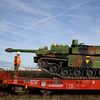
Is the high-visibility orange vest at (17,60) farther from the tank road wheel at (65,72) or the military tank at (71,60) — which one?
the tank road wheel at (65,72)

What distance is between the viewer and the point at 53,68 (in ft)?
70.5

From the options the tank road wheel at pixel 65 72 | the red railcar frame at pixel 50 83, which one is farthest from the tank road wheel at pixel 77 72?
the red railcar frame at pixel 50 83

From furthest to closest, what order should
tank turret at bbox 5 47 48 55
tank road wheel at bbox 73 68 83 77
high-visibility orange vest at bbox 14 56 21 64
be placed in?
tank road wheel at bbox 73 68 83 77 < tank turret at bbox 5 47 48 55 < high-visibility orange vest at bbox 14 56 21 64

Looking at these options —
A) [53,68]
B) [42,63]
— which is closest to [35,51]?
[42,63]

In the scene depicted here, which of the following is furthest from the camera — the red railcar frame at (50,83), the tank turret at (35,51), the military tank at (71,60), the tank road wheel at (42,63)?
the tank road wheel at (42,63)

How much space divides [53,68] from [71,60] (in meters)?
1.72

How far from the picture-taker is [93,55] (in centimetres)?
2097

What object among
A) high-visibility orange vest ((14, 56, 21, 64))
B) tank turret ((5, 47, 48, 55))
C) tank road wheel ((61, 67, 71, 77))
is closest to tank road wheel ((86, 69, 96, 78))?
tank road wheel ((61, 67, 71, 77))

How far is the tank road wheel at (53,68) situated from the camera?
21312mm

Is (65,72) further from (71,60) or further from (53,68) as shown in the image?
(71,60)

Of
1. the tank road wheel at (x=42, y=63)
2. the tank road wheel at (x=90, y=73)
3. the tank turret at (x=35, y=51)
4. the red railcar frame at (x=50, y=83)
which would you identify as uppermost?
the tank turret at (x=35, y=51)

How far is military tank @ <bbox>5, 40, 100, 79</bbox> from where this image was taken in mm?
20719

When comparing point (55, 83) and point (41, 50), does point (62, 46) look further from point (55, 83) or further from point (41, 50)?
point (55, 83)

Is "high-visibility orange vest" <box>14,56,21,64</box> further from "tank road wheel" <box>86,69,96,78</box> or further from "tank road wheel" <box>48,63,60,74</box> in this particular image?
"tank road wheel" <box>86,69,96,78</box>
